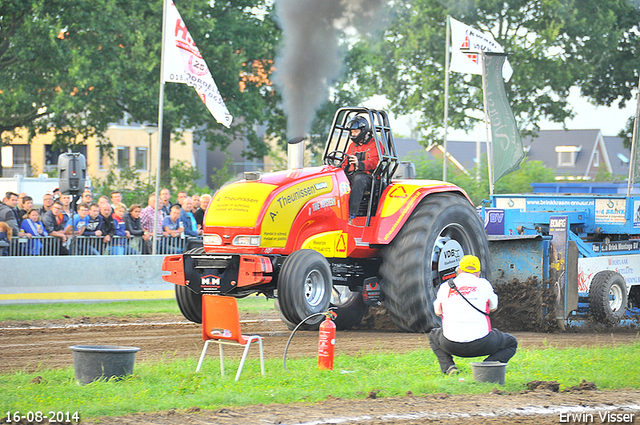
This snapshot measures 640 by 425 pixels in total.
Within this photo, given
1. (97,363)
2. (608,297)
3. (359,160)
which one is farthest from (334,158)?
(97,363)

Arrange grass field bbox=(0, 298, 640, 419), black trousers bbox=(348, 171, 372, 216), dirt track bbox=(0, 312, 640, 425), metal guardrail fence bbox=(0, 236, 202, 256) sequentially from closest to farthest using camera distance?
dirt track bbox=(0, 312, 640, 425), grass field bbox=(0, 298, 640, 419), black trousers bbox=(348, 171, 372, 216), metal guardrail fence bbox=(0, 236, 202, 256)

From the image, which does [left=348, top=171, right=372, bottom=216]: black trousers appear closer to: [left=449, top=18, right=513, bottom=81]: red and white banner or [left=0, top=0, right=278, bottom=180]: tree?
[left=449, top=18, right=513, bottom=81]: red and white banner

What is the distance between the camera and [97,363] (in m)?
6.78

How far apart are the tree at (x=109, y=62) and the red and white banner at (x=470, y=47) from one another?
12.0 metres

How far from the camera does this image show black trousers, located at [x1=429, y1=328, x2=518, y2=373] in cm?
718

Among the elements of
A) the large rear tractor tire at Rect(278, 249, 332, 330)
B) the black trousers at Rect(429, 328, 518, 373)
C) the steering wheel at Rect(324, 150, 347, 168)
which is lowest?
the black trousers at Rect(429, 328, 518, 373)

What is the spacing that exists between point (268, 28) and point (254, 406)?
27382 mm

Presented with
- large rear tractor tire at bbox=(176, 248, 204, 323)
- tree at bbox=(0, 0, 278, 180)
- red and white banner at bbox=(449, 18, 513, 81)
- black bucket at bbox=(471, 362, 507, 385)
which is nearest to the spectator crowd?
large rear tractor tire at bbox=(176, 248, 204, 323)

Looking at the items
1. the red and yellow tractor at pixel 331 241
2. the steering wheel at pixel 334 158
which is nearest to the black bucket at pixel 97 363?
the red and yellow tractor at pixel 331 241

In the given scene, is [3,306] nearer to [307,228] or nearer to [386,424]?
[307,228]

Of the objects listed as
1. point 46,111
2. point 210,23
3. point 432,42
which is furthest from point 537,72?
point 46,111

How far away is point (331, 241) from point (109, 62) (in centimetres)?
2053

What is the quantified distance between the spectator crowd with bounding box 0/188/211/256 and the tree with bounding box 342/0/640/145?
1951cm

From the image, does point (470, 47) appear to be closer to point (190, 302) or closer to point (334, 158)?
point (334, 158)
